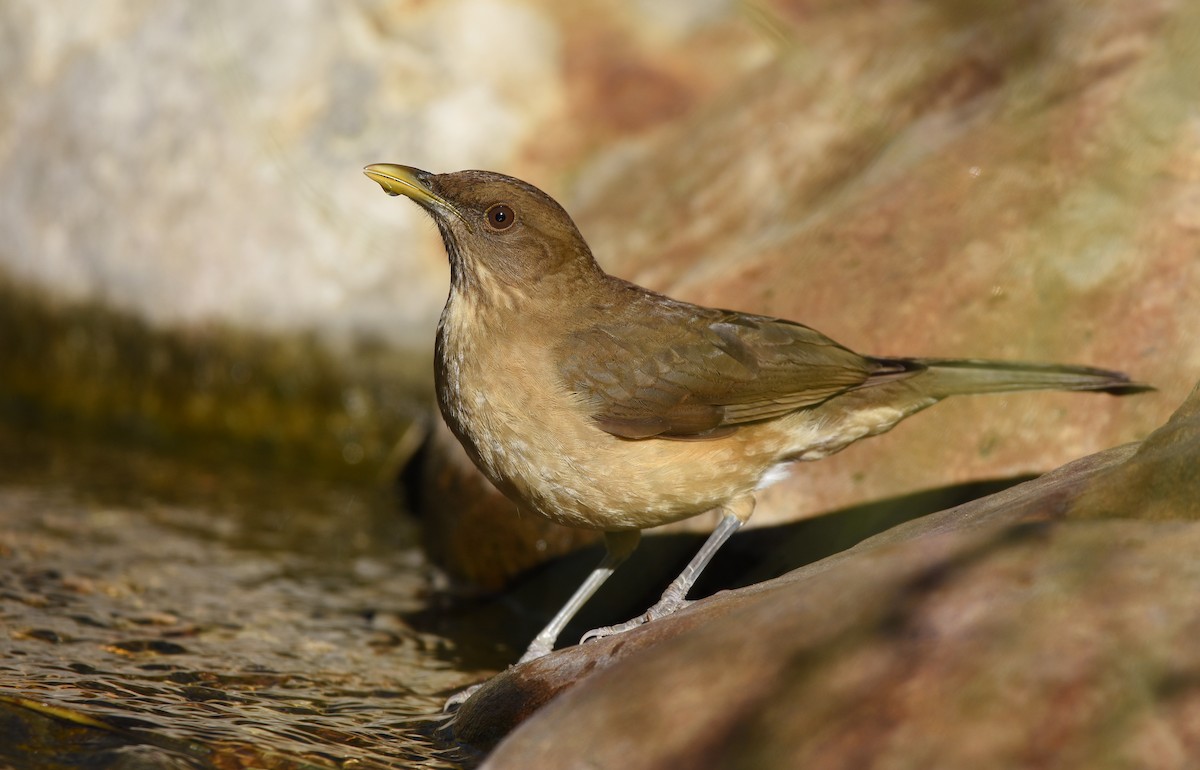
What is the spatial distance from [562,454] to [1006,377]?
5.46 ft

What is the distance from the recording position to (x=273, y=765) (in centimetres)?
395

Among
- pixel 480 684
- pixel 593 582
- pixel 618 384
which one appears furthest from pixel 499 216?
pixel 480 684

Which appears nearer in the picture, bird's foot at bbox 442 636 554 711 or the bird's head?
bird's foot at bbox 442 636 554 711

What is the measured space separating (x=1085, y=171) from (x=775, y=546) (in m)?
2.05

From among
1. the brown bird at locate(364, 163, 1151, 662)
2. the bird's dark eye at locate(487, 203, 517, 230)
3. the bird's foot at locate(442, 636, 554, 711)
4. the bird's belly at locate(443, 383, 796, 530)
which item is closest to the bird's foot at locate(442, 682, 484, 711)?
the bird's foot at locate(442, 636, 554, 711)

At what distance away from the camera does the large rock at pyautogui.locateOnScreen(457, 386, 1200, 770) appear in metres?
2.79

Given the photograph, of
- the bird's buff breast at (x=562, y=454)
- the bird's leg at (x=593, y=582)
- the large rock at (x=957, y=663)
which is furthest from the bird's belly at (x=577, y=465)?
the large rock at (x=957, y=663)

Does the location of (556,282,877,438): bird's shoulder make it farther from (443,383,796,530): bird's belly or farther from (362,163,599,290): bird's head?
(362,163,599,290): bird's head

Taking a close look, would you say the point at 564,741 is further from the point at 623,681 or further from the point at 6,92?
the point at 6,92

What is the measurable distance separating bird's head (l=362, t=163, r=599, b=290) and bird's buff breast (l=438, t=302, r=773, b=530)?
14.7 inches

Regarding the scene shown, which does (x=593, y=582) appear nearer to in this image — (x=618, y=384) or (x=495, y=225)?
(x=618, y=384)

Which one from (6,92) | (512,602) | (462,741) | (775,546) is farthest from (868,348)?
(6,92)

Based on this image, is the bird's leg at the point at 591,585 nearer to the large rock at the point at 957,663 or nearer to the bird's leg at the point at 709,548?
the bird's leg at the point at 709,548

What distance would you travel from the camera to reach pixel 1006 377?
5070 millimetres
